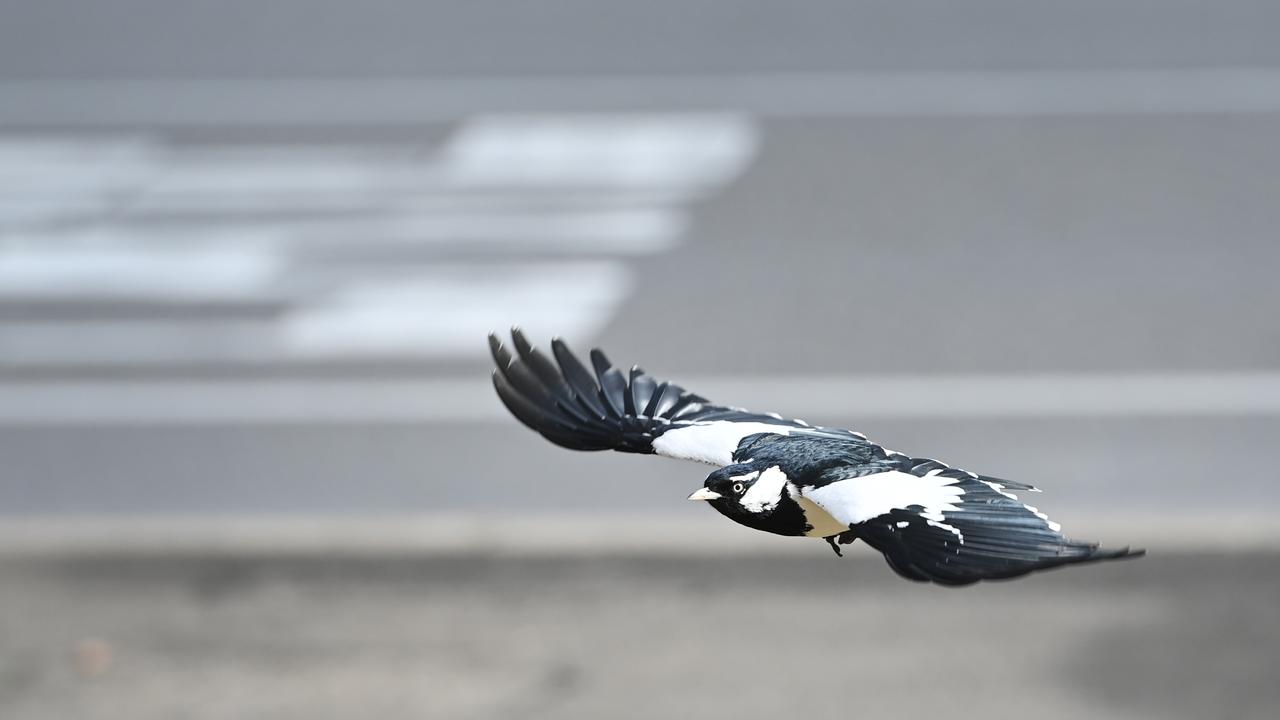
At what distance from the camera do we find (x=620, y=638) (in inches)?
276

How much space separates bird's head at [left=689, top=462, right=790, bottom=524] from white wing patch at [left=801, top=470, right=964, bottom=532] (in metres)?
0.02

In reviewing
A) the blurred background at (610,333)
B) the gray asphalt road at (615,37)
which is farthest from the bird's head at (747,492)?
the gray asphalt road at (615,37)

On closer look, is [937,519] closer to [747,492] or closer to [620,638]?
[747,492]

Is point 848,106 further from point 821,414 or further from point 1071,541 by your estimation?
point 1071,541

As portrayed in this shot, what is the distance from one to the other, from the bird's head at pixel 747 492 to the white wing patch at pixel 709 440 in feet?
0.52

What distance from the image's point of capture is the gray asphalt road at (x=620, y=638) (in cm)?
670

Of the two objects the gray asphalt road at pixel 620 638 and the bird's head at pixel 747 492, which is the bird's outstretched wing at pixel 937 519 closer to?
the bird's head at pixel 747 492

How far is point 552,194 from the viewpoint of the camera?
10.3 metres

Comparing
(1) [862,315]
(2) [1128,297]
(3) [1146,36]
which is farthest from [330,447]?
(3) [1146,36]

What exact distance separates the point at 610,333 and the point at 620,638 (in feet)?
8.29

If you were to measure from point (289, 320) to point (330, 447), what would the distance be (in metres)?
1.19

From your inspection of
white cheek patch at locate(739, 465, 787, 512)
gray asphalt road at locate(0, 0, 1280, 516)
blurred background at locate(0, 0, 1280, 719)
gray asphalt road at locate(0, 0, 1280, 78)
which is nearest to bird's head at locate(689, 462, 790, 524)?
white cheek patch at locate(739, 465, 787, 512)

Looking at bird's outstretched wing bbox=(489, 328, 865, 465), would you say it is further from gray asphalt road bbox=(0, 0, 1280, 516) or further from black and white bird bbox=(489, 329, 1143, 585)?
gray asphalt road bbox=(0, 0, 1280, 516)

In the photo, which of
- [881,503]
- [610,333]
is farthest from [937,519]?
[610,333]
